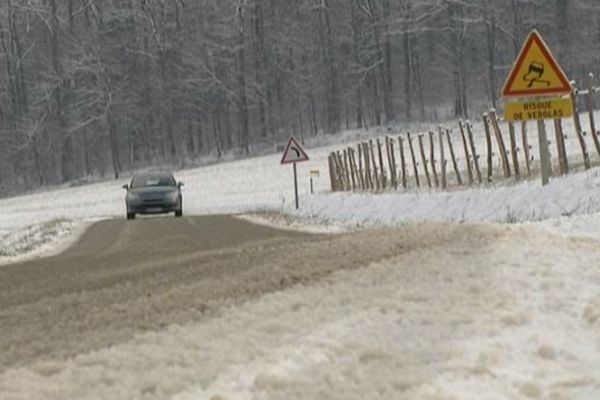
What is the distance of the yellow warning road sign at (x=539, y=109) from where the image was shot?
12.7m

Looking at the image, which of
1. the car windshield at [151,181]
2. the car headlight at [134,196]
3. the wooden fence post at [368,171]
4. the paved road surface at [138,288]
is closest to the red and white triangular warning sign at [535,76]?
the paved road surface at [138,288]

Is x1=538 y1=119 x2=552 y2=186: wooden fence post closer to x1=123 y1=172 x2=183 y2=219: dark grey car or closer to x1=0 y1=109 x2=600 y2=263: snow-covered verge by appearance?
x1=0 y1=109 x2=600 y2=263: snow-covered verge

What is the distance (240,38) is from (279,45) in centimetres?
406

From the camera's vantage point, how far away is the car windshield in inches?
1137

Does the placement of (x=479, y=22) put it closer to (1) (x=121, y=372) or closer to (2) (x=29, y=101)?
(2) (x=29, y=101)

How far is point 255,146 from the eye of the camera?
214 ft

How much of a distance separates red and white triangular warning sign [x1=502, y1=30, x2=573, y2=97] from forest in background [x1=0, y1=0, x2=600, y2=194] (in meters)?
51.2

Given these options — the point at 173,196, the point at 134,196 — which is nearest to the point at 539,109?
the point at 173,196

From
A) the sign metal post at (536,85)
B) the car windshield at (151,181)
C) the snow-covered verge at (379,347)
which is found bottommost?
the snow-covered verge at (379,347)

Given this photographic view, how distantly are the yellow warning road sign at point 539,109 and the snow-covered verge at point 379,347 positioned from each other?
253 inches

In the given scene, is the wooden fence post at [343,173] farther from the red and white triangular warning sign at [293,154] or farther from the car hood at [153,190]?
the car hood at [153,190]

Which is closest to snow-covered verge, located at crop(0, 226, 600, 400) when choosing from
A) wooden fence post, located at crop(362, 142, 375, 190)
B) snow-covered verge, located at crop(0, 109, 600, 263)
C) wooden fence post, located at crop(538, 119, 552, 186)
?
snow-covered verge, located at crop(0, 109, 600, 263)

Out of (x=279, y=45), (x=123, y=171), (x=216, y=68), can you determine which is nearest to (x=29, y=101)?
(x=123, y=171)

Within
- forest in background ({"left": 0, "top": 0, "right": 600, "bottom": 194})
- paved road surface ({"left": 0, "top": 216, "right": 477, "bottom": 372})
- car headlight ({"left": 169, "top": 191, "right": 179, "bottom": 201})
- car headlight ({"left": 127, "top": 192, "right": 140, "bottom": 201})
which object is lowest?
paved road surface ({"left": 0, "top": 216, "right": 477, "bottom": 372})
